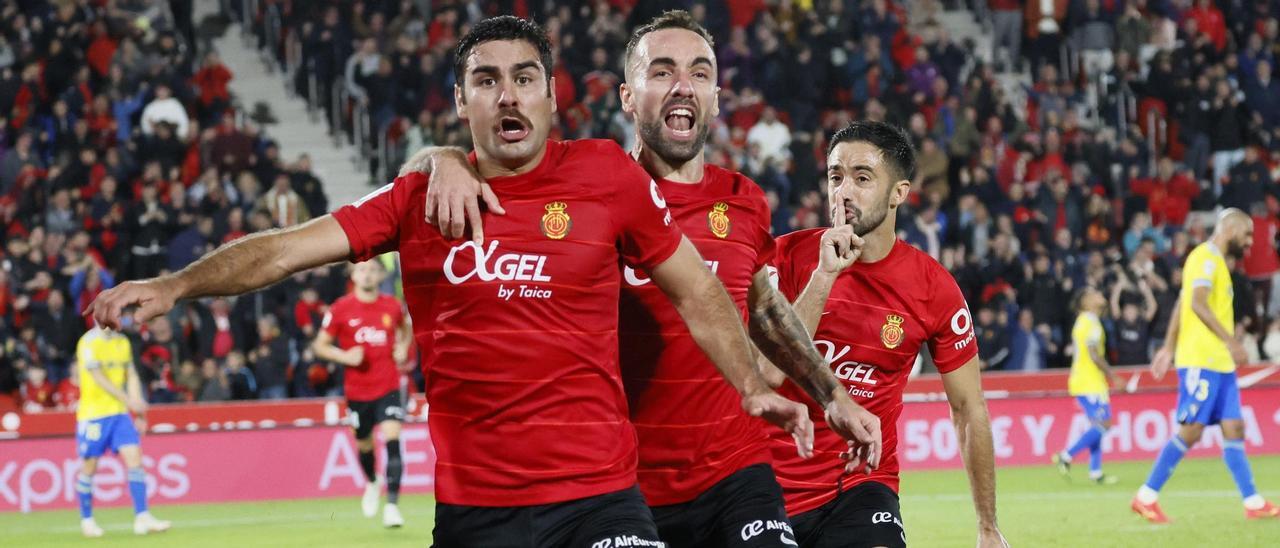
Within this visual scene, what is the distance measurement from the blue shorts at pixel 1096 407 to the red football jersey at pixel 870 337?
10855 mm

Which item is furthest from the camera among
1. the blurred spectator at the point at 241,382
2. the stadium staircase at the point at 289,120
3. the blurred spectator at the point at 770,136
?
the stadium staircase at the point at 289,120

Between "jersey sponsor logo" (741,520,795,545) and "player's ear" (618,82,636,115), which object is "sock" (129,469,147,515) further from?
"jersey sponsor logo" (741,520,795,545)

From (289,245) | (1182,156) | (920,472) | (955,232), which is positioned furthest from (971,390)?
(1182,156)

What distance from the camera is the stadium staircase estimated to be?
78.2 ft

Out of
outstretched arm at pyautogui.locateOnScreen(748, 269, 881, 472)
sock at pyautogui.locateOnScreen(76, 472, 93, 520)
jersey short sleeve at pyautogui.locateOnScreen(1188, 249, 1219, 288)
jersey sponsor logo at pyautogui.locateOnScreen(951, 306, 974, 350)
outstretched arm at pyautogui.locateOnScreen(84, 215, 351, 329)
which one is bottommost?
sock at pyautogui.locateOnScreen(76, 472, 93, 520)

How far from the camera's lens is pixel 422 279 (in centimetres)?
482

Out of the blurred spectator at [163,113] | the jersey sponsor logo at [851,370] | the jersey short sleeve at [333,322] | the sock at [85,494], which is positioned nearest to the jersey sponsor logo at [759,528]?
the jersey sponsor logo at [851,370]

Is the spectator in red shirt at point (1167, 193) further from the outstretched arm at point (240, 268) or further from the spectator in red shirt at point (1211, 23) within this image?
the outstretched arm at point (240, 268)

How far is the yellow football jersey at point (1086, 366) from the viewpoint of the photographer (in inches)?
675

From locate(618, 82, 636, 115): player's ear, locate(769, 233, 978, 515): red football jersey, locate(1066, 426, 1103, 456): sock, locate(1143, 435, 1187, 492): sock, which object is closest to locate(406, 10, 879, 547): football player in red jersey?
locate(618, 82, 636, 115): player's ear

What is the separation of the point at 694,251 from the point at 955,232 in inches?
691

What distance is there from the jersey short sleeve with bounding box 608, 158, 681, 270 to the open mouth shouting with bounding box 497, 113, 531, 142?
29 cm

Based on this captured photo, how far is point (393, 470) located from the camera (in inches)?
563

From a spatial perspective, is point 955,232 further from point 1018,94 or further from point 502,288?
point 502,288
